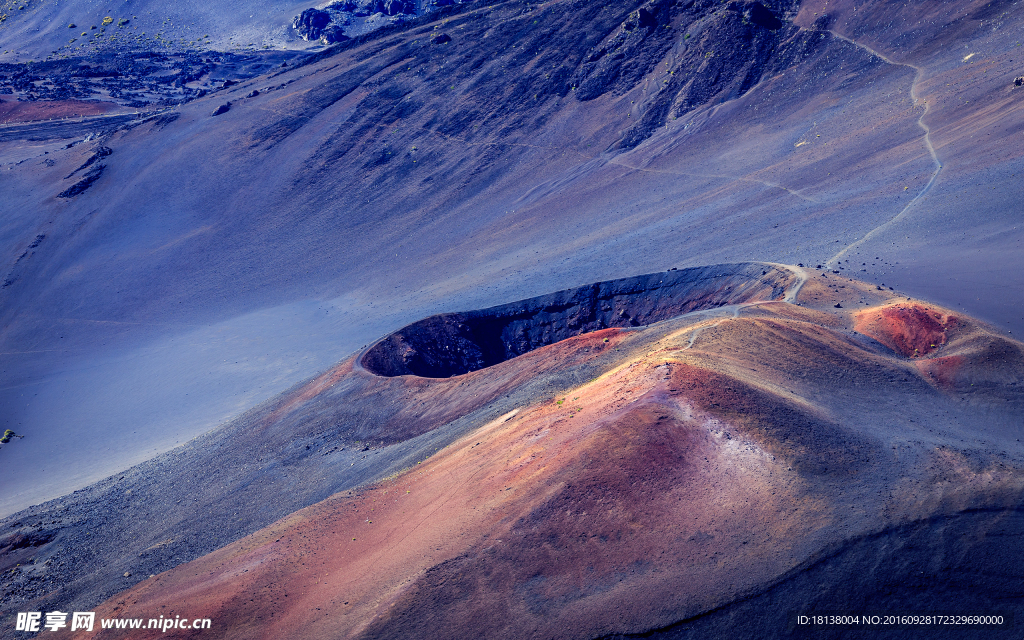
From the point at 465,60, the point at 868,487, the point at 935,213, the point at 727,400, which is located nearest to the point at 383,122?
the point at 465,60

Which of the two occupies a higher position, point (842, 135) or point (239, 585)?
point (842, 135)

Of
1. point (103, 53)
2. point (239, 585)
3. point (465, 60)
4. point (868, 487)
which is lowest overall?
point (239, 585)

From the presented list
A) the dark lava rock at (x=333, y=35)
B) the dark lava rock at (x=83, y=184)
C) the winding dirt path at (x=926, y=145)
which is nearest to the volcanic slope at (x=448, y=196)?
the dark lava rock at (x=83, y=184)

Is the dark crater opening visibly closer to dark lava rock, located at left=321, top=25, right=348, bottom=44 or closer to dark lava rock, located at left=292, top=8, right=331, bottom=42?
dark lava rock, located at left=321, top=25, right=348, bottom=44

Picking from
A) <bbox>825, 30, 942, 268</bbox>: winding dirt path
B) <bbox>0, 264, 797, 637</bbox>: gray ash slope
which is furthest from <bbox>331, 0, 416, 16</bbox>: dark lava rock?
<bbox>0, 264, 797, 637</bbox>: gray ash slope

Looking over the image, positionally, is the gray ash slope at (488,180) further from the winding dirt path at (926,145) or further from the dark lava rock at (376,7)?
the dark lava rock at (376,7)

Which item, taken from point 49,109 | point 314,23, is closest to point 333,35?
point 314,23

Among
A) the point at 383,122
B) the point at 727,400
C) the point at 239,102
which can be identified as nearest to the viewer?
the point at 727,400

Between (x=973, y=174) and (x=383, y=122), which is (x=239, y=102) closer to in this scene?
(x=383, y=122)
